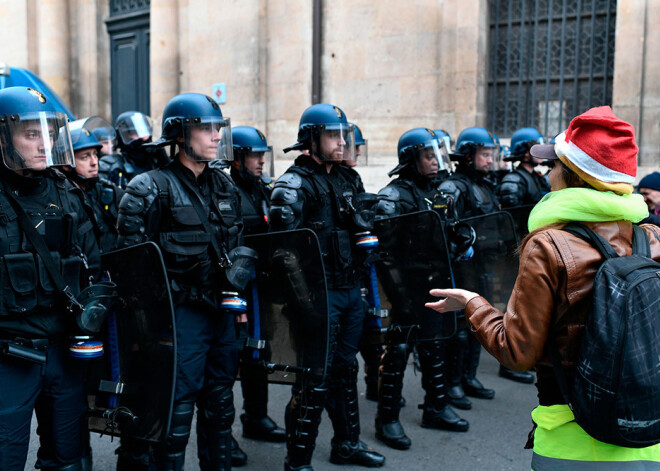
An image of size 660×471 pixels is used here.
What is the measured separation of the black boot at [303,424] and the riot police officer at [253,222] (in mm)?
221

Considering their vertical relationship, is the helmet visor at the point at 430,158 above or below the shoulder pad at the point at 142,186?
above

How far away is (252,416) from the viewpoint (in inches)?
175

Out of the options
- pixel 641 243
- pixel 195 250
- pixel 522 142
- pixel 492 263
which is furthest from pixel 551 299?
pixel 522 142

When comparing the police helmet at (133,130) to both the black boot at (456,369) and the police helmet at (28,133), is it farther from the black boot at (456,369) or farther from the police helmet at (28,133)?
the police helmet at (28,133)

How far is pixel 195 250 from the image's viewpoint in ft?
10.2

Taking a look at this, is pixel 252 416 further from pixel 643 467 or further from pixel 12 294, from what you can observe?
pixel 643 467

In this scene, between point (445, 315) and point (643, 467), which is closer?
point (643, 467)

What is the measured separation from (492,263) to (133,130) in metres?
3.36

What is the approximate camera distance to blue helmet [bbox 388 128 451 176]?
15.6ft

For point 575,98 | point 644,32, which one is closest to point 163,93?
point 575,98

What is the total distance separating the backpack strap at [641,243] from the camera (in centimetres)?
193

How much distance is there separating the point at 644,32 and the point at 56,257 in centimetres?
734

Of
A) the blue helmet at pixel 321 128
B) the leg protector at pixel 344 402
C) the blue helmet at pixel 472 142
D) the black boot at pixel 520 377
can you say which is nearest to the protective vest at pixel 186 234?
the blue helmet at pixel 321 128

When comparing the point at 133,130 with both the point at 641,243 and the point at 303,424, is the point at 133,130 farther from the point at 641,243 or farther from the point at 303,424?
the point at 641,243
